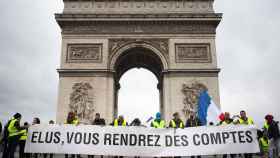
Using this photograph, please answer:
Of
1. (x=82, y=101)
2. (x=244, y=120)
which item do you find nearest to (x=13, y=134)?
(x=244, y=120)

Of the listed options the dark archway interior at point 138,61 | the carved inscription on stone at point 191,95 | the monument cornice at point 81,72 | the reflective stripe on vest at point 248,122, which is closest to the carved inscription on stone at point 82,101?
the monument cornice at point 81,72

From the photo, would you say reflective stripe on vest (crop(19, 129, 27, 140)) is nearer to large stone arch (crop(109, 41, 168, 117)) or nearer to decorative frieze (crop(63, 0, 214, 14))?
large stone arch (crop(109, 41, 168, 117))

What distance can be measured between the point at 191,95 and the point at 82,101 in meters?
6.93

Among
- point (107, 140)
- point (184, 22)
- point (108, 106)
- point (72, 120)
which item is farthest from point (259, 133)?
point (184, 22)

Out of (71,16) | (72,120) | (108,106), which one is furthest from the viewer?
(71,16)

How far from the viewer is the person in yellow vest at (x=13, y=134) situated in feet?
30.5

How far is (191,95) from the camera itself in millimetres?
20609

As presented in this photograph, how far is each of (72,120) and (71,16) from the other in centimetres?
1325

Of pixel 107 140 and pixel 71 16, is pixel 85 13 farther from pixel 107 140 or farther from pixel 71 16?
pixel 107 140

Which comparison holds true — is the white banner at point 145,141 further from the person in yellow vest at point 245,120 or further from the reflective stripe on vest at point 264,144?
the reflective stripe on vest at point 264,144

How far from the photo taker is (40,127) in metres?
9.66

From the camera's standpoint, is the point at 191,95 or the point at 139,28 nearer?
the point at 191,95

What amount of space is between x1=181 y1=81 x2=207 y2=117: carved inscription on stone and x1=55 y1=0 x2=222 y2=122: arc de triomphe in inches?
1.0

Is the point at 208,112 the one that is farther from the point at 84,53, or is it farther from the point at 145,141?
the point at 84,53
